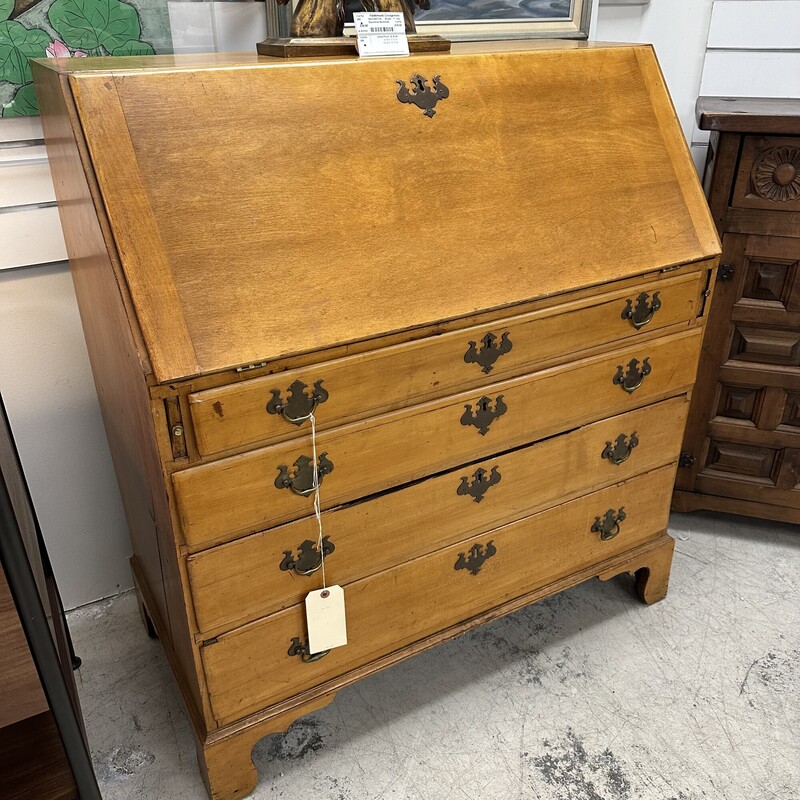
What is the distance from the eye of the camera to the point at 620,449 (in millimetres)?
1712

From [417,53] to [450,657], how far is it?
142cm

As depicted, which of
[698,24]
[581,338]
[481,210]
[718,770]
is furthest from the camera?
[698,24]

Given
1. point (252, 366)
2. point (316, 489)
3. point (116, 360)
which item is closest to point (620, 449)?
point (316, 489)

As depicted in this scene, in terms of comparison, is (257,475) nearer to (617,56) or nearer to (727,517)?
(617,56)

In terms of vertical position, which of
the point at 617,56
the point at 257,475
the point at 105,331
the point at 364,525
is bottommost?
the point at 364,525

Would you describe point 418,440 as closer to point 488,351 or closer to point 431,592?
point 488,351

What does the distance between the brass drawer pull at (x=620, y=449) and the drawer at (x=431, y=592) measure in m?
0.10

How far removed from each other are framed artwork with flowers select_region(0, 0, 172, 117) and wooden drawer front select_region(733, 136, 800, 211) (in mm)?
1446

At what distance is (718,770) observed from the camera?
63.2 inches

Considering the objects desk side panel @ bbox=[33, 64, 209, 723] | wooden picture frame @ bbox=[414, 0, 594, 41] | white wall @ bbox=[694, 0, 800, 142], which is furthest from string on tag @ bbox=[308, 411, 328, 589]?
white wall @ bbox=[694, 0, 800, 142]

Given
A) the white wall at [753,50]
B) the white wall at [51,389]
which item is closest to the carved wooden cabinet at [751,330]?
the white wall at [753,50]

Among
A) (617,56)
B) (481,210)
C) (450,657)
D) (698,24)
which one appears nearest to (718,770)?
(450,657)

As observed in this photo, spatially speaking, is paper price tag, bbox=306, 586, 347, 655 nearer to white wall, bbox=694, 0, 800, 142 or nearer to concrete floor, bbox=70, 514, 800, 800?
concrete floor, bbox=70, 514, 800, 800

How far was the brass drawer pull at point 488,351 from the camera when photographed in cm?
137
